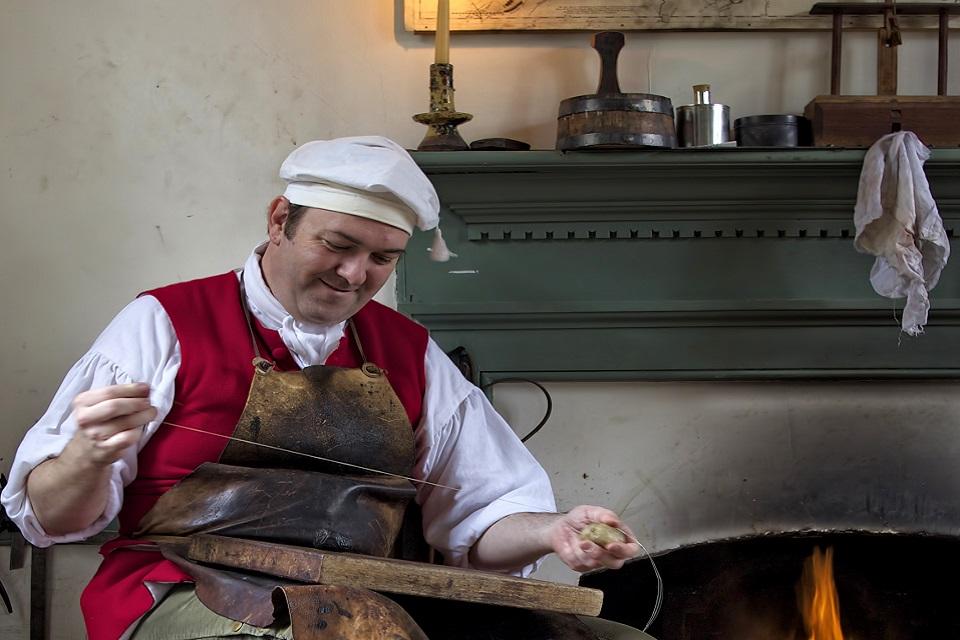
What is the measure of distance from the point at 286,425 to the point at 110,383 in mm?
261

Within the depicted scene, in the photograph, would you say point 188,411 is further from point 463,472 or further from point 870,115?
point 870,115

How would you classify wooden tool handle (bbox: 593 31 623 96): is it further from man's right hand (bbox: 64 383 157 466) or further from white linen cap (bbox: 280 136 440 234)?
man's right hand (bbox: 64 383 157 466)

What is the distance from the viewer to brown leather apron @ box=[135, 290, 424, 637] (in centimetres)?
148

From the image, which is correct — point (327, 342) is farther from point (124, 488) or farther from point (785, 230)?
point (785, 230)

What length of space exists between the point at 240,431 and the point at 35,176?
0.96 m

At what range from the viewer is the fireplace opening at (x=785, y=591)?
2271mm

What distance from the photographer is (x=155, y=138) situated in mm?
2189

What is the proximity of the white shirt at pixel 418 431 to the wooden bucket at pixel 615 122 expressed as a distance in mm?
509

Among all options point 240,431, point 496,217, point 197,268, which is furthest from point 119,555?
point 496,217

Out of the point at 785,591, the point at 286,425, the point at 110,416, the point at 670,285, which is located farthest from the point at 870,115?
the point at 110,416

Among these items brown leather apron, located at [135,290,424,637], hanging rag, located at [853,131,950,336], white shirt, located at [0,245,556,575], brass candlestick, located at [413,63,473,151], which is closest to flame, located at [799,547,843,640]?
hanging rag, located at [853,131,950,336]

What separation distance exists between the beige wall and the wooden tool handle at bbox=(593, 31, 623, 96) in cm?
13

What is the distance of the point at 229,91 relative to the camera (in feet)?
7.18

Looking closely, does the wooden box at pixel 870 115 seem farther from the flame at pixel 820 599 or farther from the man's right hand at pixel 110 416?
the man's right hand at pixel 110 416
